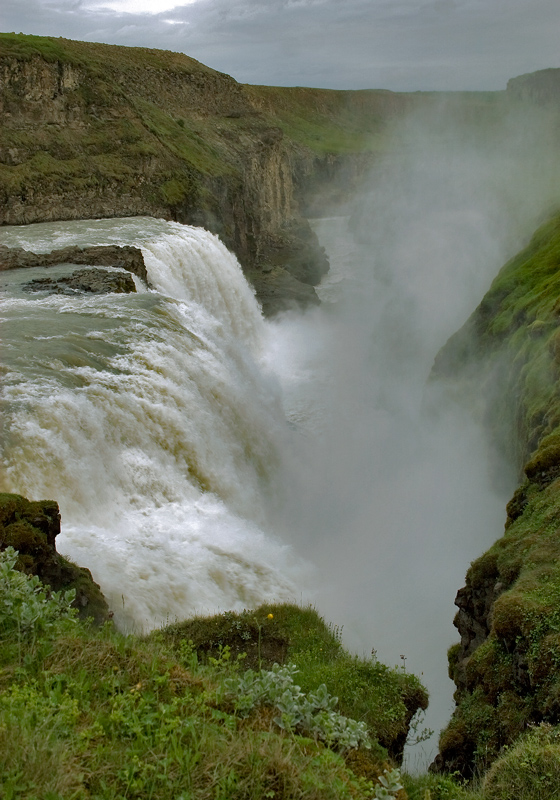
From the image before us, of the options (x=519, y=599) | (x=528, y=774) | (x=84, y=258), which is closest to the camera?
(x=528, y=774)

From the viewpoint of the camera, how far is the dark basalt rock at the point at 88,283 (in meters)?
21.4

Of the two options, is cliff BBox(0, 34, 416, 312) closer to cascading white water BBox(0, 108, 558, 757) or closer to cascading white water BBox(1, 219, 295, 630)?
cascading white water BBox(0, 108, 558, 757)

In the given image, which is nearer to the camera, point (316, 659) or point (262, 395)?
point (316, 659)

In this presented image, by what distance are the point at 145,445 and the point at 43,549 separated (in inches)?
245

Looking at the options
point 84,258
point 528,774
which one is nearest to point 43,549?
point 528,774

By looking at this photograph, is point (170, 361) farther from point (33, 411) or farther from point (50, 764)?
point (50, 764)

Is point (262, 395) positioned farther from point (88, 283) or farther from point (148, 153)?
point (148, 153)

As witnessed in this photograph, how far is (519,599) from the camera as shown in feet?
26.9

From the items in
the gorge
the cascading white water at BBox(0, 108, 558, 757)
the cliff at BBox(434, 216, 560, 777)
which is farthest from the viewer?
the cascading white water at BBox(0, 108, 558, 757)

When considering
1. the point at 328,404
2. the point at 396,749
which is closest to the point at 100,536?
the point at 396,749

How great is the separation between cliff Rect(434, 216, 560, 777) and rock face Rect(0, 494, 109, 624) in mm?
4510

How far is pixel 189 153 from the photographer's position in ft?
153

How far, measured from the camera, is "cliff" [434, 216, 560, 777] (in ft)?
24.5

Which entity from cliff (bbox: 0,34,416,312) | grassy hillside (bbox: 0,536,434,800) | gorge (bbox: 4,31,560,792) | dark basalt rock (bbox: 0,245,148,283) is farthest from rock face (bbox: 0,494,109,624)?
cliff (bbox: 0,34,416,312)
